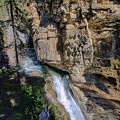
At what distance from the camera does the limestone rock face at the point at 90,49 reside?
11555 millimetres

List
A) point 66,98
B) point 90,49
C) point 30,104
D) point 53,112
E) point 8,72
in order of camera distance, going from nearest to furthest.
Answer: point 90,49
point 53,112
point 30,104
point 66,98
point 8,72

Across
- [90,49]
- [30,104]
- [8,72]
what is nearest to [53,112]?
[30,104]

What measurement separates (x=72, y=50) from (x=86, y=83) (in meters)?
2.30

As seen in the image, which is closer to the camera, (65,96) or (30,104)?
(30,104)

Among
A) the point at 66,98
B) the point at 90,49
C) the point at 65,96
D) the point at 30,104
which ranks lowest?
the point at 30,104

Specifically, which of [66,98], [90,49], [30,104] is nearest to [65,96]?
[66,98]

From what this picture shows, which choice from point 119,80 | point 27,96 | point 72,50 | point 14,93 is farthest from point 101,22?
point 14,93

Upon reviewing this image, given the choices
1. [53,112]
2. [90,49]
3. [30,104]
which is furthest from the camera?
[30,104]

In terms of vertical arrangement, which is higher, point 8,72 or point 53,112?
point 8,72

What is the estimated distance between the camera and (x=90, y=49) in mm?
12227

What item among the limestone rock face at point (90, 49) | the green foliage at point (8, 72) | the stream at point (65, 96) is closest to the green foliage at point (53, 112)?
the stream at point (65, 96)

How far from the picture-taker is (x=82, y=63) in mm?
12758

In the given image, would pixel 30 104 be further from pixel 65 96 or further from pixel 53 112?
pixel 65 96

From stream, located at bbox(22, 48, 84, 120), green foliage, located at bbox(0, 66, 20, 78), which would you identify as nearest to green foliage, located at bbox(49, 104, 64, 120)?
stream, located at bbox(22, 48, 84, 120)
